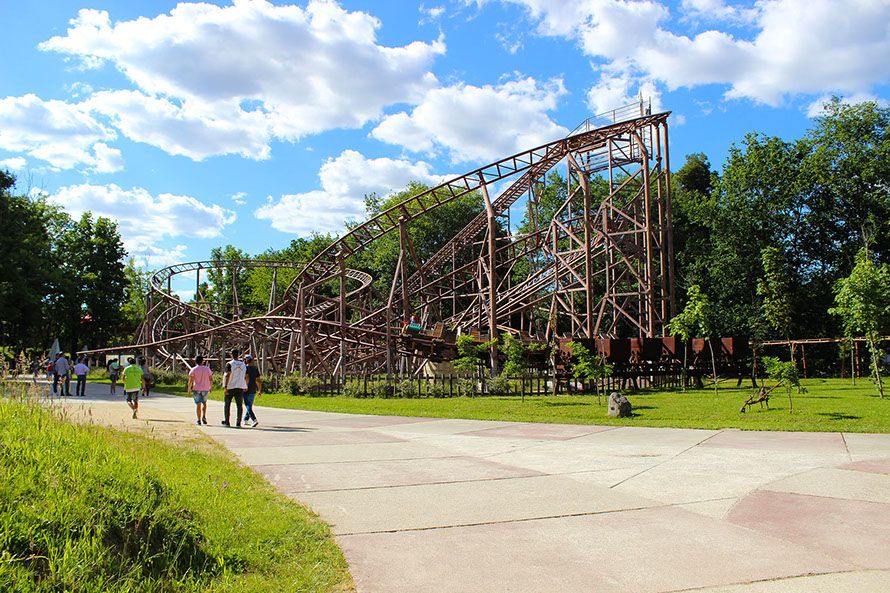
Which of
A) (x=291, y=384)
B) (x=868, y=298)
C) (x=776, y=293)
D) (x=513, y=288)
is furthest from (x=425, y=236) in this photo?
(x=868, y=298)

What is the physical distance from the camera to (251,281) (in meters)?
76.1

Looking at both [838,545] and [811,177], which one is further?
[811,177]

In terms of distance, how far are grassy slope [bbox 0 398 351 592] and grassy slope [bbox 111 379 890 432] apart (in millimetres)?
10265

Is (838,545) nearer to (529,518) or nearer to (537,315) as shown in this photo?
(529,518)

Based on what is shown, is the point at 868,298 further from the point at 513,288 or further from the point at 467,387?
the point at 513,288

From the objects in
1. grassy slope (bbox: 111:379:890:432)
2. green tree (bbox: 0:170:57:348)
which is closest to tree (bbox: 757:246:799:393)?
grassy slope (bbox: 111:379:890:432)

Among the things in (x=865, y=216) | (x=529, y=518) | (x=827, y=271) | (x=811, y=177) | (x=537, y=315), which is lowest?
(x=529, y=518)

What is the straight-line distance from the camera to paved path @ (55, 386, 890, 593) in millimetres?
4605

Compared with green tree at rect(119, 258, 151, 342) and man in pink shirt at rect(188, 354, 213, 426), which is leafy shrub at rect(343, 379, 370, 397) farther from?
green tree at rect(119, 258, 151, 342)

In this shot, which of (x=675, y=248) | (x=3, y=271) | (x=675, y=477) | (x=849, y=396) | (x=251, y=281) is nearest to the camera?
(x=675, y=477)

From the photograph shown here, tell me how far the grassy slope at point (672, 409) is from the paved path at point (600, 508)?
5.92 ft

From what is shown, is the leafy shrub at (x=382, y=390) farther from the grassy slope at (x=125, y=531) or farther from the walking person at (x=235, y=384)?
the grassy slope at (x=125, y=531)

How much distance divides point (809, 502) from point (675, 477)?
5.40 feet

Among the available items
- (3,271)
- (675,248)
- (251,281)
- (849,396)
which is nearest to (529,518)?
(849,396)
